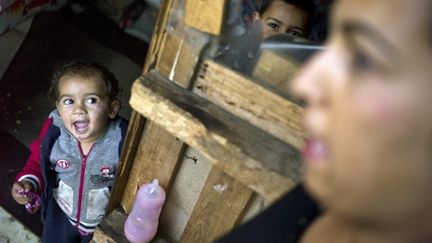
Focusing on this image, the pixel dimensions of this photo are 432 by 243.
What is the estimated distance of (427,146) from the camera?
0.59 m

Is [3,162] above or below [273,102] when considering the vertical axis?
below

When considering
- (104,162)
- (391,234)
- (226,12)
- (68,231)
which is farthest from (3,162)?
(391,234)

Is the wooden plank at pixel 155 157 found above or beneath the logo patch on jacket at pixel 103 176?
above

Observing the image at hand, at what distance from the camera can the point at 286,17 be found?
228 centimetres

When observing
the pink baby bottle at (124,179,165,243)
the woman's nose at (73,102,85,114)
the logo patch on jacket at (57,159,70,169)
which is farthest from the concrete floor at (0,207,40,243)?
the pink baby bottle at (124,179,165,243)

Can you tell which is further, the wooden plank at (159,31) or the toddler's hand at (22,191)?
the toddler's hand at (22,191)

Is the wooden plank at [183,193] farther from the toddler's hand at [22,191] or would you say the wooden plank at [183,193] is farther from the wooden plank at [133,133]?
the toddler's hand at [22,191]

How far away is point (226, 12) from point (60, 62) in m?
2.78

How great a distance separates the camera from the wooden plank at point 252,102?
1125 mm

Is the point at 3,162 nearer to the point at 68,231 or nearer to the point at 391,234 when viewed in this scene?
the point at 68,231

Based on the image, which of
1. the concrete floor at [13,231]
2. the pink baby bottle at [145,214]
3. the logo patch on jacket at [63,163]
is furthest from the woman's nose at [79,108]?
the concrete floor at [13,231]

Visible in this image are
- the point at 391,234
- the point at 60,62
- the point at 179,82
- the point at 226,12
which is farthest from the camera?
the point at 60,62

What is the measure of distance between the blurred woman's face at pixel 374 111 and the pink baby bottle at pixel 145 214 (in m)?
0.95

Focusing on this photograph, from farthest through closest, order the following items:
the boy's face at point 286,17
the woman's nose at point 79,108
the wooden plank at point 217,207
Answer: the boy's face at point 286,17 → the woman's nose at point 79,108 → the wooden plank at point 217,207
